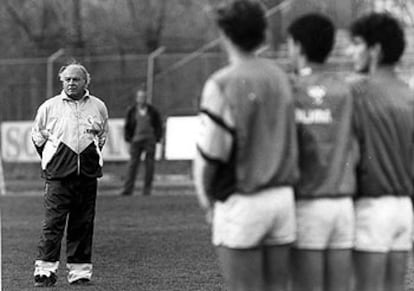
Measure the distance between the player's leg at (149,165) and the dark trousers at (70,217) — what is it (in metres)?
13.6

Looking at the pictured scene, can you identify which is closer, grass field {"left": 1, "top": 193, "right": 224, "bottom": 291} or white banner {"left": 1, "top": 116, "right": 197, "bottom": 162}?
grass field {"left": 1, "top": 193, "right": 224, "bottom": 291}

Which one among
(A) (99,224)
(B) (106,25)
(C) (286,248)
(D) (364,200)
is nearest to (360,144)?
(D) (364,200)

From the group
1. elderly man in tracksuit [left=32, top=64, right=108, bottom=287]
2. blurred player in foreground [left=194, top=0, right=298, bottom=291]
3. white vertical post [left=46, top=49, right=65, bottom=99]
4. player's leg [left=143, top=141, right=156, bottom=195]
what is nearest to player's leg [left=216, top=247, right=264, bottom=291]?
blurred player in foreground [left=194, top=0, right=298, bottom=291]

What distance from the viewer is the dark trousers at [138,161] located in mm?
25891

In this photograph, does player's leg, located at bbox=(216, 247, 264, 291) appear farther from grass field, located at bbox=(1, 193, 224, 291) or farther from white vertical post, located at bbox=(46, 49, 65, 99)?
white vertical post, located at bbox=(46, 49, 65, 99)

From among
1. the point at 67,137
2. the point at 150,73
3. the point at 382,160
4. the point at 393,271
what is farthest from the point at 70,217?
the point at 150,73

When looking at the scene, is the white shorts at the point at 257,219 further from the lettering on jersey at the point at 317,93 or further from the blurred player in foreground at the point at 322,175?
the lettering on jersey at the point at 317,93

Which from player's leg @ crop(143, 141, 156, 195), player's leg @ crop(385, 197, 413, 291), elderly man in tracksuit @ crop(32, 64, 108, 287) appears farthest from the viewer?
player's leg @ crop(143, 141, 156, 195)

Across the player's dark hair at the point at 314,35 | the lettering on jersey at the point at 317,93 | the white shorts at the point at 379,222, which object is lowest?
the white shorts at the point at 379,222

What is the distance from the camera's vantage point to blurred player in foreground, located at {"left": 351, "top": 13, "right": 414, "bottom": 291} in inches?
296

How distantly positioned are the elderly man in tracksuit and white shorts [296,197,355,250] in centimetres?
528

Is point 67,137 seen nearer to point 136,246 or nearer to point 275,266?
point 136,246

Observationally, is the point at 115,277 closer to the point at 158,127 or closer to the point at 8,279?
the point at 8,279

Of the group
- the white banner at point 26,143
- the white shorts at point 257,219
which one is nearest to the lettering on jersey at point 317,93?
the white shorts at point 257,219
